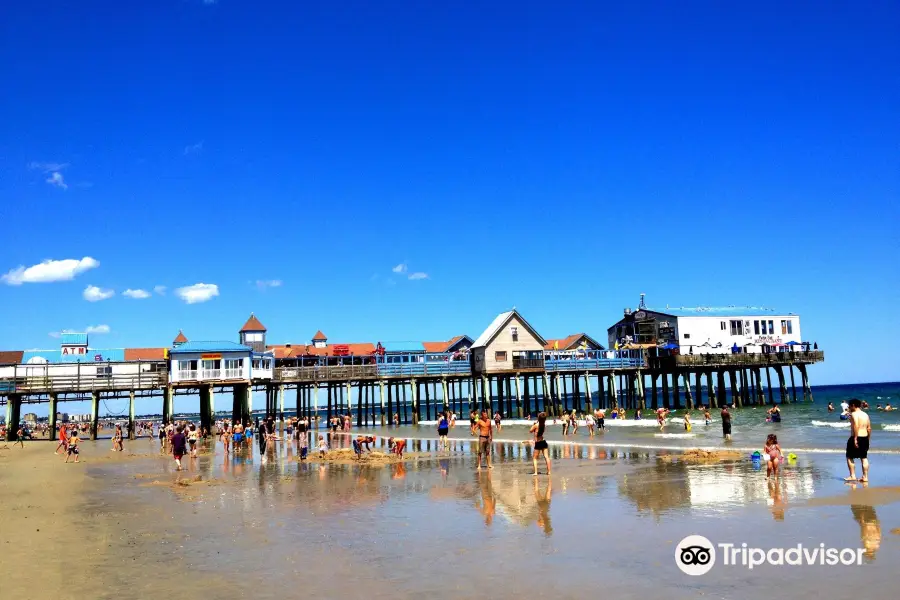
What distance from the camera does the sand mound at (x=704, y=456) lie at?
2166 cm

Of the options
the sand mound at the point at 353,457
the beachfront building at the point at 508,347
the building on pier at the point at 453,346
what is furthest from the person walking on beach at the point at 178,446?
the building on pier at the point at 453,346

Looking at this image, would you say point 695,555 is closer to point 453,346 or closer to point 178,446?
point 178,446

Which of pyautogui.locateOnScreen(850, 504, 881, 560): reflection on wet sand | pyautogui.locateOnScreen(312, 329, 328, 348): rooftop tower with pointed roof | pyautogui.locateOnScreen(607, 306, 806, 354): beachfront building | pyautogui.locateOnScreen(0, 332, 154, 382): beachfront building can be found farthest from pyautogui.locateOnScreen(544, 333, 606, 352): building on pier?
pyautogui.locateOnScreen(850, 504, 881, 560): reflection on wet sand

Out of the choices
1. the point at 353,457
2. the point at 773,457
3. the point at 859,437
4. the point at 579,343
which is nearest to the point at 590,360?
the point at 579,343

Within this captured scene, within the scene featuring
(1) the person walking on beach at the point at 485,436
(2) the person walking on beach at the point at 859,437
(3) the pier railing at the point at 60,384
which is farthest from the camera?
(3) the pier railing at the point at 60,384

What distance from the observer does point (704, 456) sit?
2217 cm

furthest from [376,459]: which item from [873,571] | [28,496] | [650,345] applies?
[650,345]

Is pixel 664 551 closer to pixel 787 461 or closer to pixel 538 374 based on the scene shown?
pixel 787 461

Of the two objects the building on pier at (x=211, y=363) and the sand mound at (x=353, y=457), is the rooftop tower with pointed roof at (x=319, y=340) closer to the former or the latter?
the building on pier at (x=211, y=363)

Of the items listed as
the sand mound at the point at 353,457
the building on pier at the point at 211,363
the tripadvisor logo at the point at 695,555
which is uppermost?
the building on pier at the point at 211,363

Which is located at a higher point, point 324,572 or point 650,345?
point 650,345

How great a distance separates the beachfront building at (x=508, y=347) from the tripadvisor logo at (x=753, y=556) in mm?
50756

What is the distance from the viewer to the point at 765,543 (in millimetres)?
9969

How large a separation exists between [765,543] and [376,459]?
1769 cm
